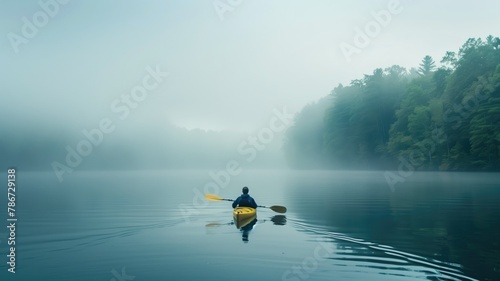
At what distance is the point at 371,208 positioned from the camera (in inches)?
1083

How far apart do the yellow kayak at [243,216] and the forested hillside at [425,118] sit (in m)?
54.4

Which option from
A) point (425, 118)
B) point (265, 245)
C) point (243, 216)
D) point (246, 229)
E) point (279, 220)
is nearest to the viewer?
point (265, 245)

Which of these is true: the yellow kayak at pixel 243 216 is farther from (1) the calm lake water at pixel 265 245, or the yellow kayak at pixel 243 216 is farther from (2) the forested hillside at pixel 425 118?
(2) the forested hillside at pixel 425 118

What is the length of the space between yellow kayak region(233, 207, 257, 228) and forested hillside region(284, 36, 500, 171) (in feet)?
178

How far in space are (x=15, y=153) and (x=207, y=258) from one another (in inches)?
6894

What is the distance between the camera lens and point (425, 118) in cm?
7988

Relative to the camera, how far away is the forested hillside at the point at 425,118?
67.0 m

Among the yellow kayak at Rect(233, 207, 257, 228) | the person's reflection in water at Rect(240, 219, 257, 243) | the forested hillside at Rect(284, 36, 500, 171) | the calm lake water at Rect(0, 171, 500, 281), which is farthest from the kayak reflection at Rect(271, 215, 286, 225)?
the forested hillside at Rect(284, 36, 500, 171)

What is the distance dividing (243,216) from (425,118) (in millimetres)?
67909

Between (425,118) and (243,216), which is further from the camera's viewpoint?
(425,118)

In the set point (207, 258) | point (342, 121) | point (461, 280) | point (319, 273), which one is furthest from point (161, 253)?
point (342, 121)

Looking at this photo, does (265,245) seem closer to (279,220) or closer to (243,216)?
(243,216)

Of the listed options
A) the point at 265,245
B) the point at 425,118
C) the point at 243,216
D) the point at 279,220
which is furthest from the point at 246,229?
the point at 425,118

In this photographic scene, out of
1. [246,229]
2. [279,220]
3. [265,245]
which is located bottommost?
[265,245]
